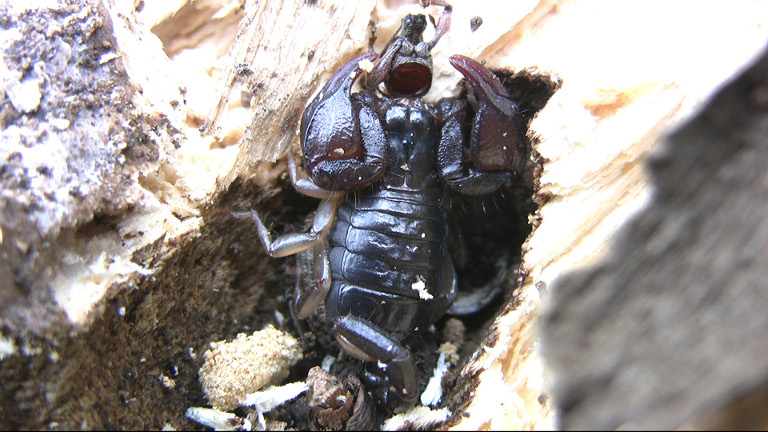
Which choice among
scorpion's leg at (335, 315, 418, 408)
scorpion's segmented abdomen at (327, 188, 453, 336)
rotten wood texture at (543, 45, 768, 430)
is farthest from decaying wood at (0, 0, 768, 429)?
scorpion's segmented abdomen at (327, 188, 453, 336)

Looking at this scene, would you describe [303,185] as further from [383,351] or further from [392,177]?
[383,351]

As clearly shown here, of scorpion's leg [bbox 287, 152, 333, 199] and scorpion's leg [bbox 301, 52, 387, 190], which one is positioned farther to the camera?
scorpion's leg [bbox 287, 152, 333, 199]

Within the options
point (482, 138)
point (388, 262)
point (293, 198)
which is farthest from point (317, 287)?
point (482, 138)

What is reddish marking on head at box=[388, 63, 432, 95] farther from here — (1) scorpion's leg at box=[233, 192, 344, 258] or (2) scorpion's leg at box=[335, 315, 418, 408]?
(2) scorpion's leg at box=[335, 315, 418, 408]

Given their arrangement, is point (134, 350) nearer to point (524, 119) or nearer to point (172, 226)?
point (172, 226)

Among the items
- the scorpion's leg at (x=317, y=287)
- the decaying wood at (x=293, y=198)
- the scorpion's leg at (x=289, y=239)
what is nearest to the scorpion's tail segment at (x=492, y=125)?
the decaying wood at (x=293, y=198)

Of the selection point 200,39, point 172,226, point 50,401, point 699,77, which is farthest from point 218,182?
point 699,77
